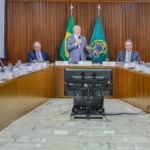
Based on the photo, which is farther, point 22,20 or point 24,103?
point 22,20

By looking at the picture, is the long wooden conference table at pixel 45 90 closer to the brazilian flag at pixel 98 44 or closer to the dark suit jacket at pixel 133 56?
the dark suit jacket at pixel 133 56

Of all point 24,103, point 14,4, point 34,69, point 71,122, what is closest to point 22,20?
point 14,4

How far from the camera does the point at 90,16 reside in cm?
1016

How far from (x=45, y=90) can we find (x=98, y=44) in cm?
313

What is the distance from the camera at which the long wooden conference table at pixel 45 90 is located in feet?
15.3

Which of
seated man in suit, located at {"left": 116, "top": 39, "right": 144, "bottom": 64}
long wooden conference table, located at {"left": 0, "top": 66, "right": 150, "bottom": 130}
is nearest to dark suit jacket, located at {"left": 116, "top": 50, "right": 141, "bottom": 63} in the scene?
seated man in suit, located at {"left": 116, "top": 39, "right": 144, "bottom": 64}

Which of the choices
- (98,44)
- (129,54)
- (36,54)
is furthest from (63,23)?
(129,54)

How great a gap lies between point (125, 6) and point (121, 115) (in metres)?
5.15

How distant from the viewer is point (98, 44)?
9.75m

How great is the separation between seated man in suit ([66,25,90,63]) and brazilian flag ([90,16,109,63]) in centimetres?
80

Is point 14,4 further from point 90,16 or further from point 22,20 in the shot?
point 90,16

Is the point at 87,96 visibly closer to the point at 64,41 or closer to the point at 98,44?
the point at 98,44

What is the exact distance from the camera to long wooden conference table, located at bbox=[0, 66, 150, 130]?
4.65 m

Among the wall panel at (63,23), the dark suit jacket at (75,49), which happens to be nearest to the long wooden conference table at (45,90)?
the dark suit jacket at (75,49)
